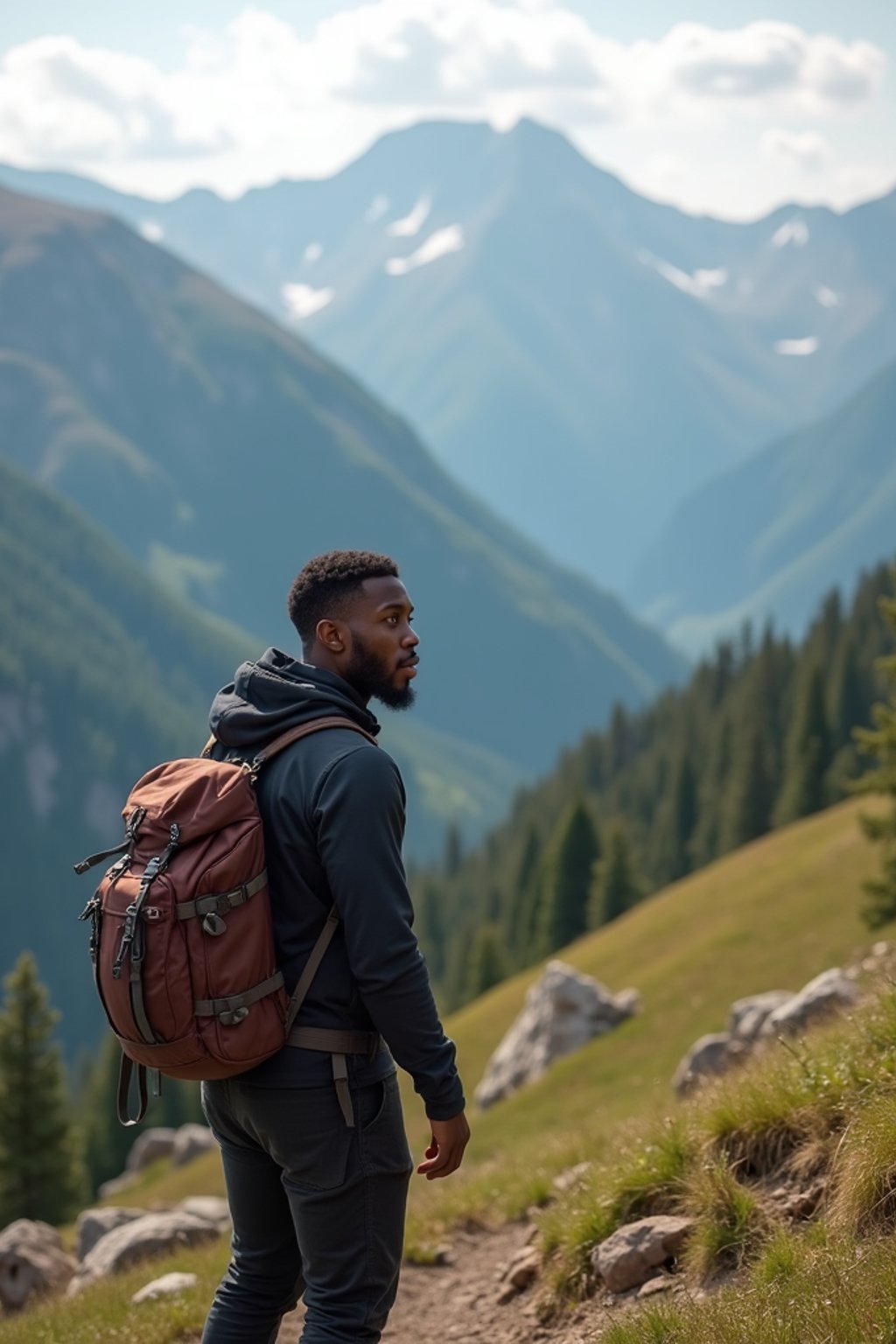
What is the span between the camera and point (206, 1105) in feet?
19.4

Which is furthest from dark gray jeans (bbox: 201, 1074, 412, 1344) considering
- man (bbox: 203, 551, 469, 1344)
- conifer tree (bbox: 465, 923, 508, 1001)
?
conifer tree (bbox: 465, 923, 508, 1001)

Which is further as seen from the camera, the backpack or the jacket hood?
the jacket hood

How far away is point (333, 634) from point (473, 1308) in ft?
16.9

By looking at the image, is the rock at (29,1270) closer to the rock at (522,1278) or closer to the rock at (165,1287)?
the rock at (165,1287)

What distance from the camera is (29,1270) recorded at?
1385 cm

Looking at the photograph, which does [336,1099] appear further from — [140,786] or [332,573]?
[332,573]

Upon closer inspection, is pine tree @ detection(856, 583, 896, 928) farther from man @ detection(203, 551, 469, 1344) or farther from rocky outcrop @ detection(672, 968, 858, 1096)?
man @ detection(203, 551, 469, 1344)

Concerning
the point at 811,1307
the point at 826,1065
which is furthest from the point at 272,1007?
the point at 826,1065

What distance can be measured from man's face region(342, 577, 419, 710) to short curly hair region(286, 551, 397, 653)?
0.17 feet

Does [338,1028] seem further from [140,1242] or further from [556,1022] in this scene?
[556,1022]

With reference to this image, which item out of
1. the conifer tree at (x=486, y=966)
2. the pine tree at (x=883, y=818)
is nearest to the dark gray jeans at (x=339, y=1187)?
the pine tree at (x=883, y=818)

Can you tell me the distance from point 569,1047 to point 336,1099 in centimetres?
3426

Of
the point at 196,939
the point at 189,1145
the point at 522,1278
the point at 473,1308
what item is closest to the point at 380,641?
the point at 196,939

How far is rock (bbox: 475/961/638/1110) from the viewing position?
38.7 m
